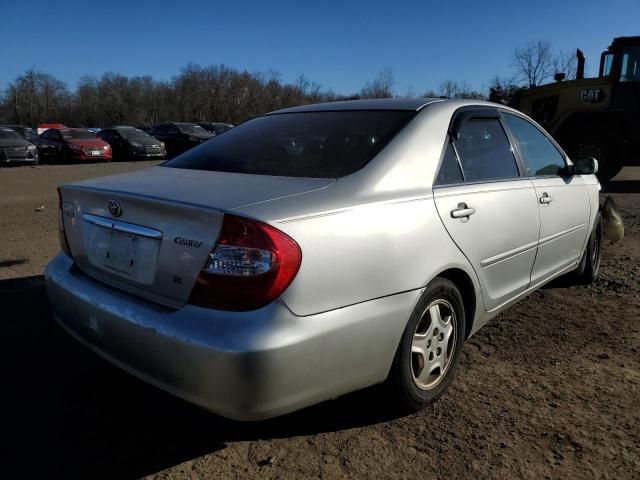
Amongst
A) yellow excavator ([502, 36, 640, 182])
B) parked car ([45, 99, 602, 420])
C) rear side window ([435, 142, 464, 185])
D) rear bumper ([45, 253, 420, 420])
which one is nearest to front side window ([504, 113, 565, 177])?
parked car ([45, 99, 602, 420])

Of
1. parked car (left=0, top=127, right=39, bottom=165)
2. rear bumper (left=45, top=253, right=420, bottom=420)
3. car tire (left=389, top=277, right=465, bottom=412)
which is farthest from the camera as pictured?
parked car (left=0, top=127, right=39, bottom=165)

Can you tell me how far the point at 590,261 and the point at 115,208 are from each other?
13.2 feet

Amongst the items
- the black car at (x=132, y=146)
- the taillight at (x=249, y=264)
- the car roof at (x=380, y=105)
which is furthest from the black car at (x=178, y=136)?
the taillight at (x=249, y=264)

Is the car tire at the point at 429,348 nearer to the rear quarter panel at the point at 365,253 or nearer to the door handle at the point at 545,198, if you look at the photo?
the rear quarter panel at the point at 365,253

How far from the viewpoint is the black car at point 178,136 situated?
80.5 ft

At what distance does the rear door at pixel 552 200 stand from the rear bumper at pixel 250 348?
1638mm

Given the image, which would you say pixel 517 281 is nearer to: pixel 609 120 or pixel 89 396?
pixel 89 396

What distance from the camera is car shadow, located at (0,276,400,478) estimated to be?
7.40ft

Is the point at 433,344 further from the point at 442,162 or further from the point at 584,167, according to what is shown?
the point at 584,167

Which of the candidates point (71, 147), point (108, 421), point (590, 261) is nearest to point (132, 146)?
point (71, 147)

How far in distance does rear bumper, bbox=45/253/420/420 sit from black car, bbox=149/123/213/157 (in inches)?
896

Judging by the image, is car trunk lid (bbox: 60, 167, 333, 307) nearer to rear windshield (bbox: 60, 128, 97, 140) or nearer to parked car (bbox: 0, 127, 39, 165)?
parked car (bbox: 0, 127, 39, 165)

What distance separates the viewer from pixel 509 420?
2.56 m

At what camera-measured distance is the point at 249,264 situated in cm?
192
